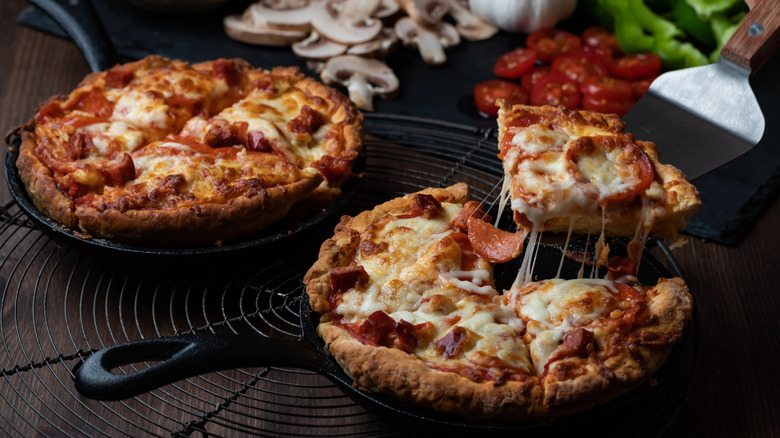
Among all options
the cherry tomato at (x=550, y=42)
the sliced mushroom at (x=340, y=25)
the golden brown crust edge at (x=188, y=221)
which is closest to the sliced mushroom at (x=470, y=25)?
Result: the cherry tomato at (x=550, y=42)

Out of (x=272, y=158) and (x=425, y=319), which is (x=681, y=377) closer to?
(x=425, y=319)

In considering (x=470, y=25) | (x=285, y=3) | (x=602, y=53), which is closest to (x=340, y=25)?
(x=285, y=3)

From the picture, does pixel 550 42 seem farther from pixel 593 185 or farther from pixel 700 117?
pixel 593 185

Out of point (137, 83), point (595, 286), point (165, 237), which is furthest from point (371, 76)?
point (595, 286)

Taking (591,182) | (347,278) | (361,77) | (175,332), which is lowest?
(175,332)

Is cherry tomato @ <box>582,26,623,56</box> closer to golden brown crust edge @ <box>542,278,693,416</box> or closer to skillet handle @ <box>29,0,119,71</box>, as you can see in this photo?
golden brown crust edge @ <box>542,278,693,416</box>

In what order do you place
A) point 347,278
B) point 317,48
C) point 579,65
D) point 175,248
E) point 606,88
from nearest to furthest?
point 347,278, point 175,248, point 606,88, point 579,65, point 317,48

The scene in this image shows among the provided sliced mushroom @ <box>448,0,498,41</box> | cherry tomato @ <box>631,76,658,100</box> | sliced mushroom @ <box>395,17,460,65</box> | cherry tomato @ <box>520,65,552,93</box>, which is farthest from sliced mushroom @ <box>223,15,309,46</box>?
cherry tomato @ <box>631,76,658,100</box>
